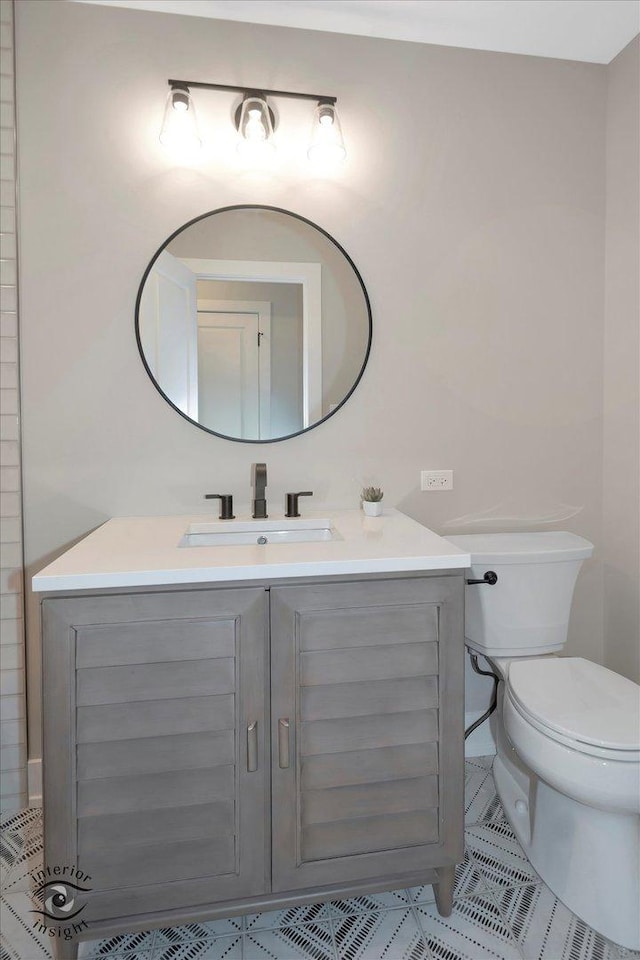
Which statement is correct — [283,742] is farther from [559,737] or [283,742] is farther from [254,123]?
[254,123]

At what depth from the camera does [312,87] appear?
72.1 inches

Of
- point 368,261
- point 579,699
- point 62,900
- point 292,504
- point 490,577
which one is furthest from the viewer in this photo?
point 368,261

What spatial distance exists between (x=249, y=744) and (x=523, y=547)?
1.03m

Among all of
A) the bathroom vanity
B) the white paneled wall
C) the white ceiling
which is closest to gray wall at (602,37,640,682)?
the white ceiling

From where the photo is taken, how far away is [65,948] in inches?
47.9

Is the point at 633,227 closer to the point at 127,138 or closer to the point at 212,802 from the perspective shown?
the point at 127,138

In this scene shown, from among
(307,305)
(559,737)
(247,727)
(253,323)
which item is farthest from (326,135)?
(559,737)

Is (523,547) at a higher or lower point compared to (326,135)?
lower

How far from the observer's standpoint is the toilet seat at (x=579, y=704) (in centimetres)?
124

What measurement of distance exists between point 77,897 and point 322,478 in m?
1.27

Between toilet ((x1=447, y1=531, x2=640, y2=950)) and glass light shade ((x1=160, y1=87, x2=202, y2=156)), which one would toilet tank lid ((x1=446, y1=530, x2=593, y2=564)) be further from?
glass light shade ((x1=160, y1=87, x2=202, y2=156))

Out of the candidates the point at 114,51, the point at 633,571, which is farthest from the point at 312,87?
the point at 633,571

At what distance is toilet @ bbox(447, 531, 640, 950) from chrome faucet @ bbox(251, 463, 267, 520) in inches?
24.8

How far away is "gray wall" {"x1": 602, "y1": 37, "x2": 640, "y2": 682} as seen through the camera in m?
1.90
